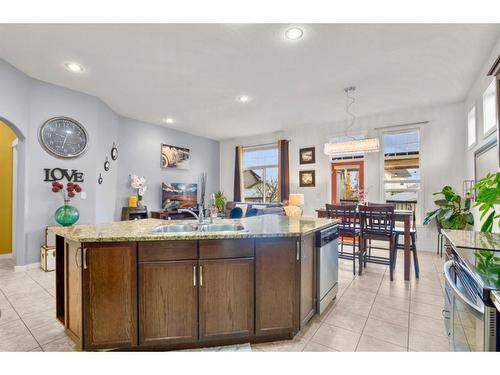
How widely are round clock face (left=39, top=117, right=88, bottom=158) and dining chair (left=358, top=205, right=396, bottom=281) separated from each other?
463cm

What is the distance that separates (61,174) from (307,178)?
5.21 m

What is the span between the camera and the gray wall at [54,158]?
3463 mm

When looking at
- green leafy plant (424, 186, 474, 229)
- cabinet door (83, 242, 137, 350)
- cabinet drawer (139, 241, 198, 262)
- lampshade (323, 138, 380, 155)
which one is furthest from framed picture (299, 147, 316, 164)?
cabinet door (83, 242, 137, 350)

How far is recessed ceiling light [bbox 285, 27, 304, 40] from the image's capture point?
245 centimetres

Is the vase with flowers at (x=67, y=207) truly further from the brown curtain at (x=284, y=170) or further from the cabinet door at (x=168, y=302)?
the brown curtain at (x=284, y=170)

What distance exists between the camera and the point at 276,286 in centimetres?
190

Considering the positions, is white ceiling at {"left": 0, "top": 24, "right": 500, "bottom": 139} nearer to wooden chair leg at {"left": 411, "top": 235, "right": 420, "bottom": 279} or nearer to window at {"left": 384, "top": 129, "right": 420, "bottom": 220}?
window at {"left": 384, "top": 129, "right": 420, "bottom": 220}

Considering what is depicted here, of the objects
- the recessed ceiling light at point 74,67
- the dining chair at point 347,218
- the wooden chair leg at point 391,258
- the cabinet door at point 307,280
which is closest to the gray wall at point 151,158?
the recessed ceiling light at point 74,67

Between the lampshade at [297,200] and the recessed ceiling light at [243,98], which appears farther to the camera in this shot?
the lampshade at [297,200]

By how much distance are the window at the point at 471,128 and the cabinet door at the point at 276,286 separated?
4005 millimetres
